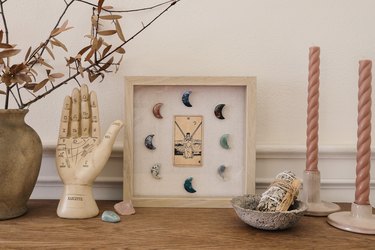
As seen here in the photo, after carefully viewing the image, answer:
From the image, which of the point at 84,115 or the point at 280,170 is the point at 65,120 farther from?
the point at 280,170

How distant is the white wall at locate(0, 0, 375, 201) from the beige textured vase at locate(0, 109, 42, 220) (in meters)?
0.19

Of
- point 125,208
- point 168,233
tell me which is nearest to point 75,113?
point 125,208

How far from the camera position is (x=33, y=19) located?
0.96m

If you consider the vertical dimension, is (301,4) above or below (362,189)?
above

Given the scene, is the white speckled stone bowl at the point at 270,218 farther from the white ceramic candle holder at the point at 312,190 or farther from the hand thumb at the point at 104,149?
the hand thumb at the point at 104,149

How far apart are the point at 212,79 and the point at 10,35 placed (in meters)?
0.54

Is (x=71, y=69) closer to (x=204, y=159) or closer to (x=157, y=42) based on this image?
(x=157, y=42)

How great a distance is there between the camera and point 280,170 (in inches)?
38.2

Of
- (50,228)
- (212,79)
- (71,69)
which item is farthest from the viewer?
(71,69)

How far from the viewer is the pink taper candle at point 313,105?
83cm

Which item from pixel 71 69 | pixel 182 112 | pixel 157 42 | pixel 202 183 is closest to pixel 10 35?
pixel 71 69

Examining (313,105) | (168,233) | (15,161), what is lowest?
(168,233)

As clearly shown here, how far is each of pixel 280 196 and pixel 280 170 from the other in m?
0.26

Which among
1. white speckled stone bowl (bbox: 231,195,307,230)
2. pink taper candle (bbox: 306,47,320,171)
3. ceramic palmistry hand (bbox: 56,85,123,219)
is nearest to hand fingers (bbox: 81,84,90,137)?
ceramic palmistry hand (bbox: 56,85,123,219)
